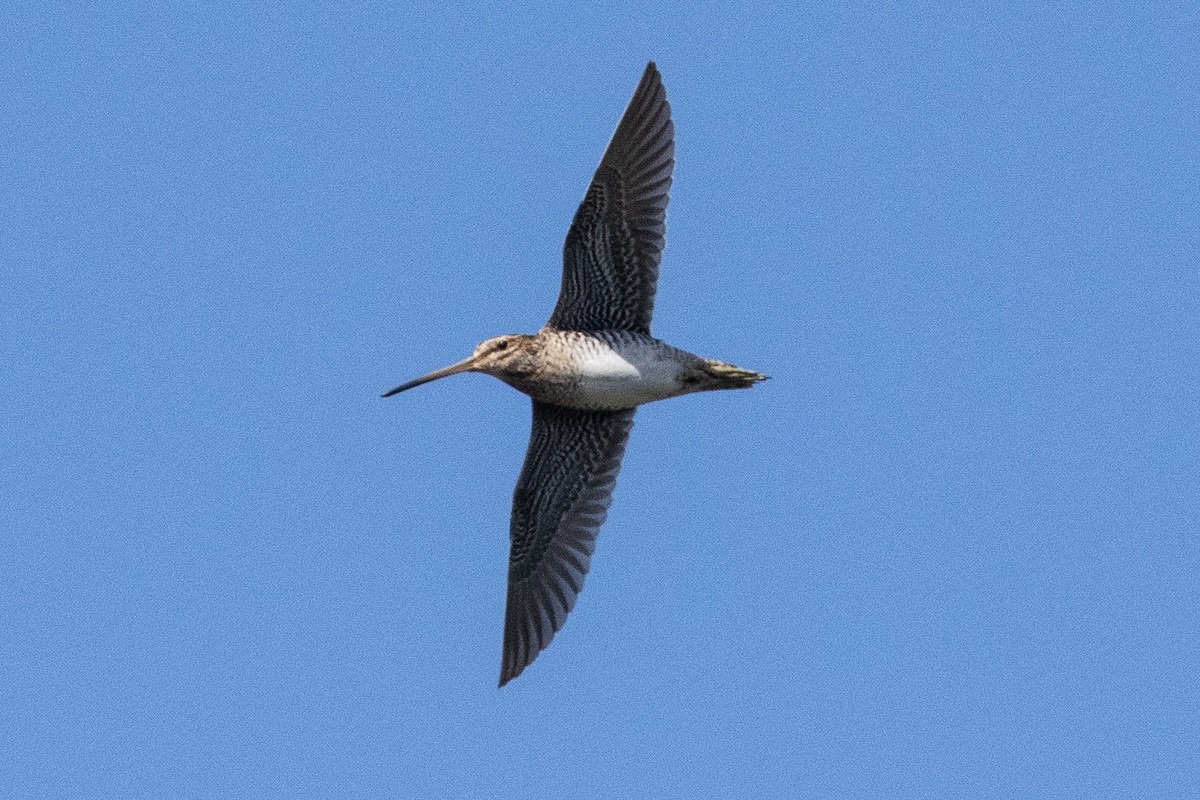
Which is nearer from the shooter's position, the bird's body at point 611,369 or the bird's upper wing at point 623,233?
the bird's body at point 611,369

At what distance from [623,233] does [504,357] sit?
1.28 m

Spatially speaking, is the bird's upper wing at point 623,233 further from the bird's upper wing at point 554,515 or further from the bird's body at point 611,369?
the bird's upper wing at point 554,515

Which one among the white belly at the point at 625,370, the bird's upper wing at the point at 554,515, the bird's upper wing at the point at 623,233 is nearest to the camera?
the white belly at the point at 625,370

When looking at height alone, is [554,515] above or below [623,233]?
below

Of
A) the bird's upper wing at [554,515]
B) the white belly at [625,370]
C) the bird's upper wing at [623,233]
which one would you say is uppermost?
the bird's upper wing at [623,233]

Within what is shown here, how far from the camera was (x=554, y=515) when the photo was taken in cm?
1689

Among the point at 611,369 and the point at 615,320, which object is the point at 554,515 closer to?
the point at 611,369

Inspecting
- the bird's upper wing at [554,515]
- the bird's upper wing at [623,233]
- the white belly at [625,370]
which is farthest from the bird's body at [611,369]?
the bird's upper wing at [554,515]

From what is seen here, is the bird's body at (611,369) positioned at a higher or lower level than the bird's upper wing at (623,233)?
lower

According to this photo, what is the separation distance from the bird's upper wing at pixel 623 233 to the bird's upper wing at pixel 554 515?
87 cm

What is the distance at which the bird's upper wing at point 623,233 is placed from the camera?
15930 mm

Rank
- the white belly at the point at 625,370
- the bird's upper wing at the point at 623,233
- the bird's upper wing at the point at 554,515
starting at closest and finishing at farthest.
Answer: the white belly at the point at 625,370, the bird's upper wing at the point at 623,233, the bird's upper wing at the point at 554,515

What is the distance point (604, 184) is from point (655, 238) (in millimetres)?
551

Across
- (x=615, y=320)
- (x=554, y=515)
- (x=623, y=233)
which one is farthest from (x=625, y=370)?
(x=554, y=515)
